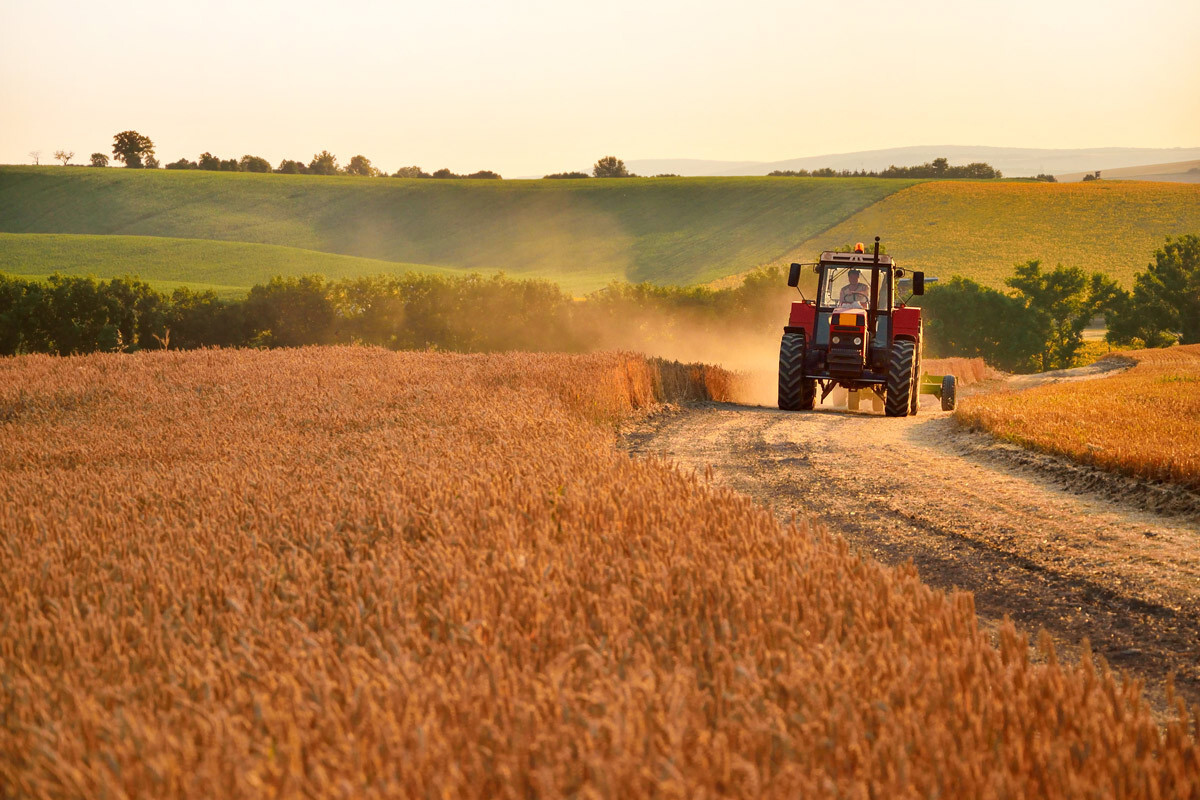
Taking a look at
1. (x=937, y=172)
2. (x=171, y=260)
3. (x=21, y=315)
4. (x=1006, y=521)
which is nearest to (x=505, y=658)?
(x=1006, y=521)

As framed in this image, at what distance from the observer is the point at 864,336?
1678 centimetres

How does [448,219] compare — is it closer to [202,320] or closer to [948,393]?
[202,320]

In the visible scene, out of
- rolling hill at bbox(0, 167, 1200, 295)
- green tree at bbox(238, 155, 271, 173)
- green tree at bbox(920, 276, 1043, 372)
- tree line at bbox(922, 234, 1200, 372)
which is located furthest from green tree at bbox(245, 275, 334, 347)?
green tree at bbox(238, 155, 271, 173)

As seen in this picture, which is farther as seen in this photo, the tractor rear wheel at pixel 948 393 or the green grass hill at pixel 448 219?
the green grass hill at pixel 448 219

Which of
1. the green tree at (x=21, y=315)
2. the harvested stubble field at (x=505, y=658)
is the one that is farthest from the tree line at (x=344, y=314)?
the harvested stubble field at (x=505, y=658)

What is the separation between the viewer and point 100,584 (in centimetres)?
405

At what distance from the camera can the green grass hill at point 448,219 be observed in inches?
2749

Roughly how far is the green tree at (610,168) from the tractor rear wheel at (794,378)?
334 ft

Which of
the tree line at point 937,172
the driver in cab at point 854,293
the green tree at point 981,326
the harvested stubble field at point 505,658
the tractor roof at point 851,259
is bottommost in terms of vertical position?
the green tree at point 981,326

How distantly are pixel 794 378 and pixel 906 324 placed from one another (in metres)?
2.20

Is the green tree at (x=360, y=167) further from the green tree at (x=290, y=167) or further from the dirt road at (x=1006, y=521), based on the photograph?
the dirt road at (x=1006, y=521)

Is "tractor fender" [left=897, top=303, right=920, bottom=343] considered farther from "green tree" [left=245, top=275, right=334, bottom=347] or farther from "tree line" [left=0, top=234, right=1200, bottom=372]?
"green tree" [left=245, top=275, right=334, bottom=347]

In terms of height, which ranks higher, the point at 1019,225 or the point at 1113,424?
the point at 1019,225

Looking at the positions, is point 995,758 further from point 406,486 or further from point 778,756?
point 406,486
